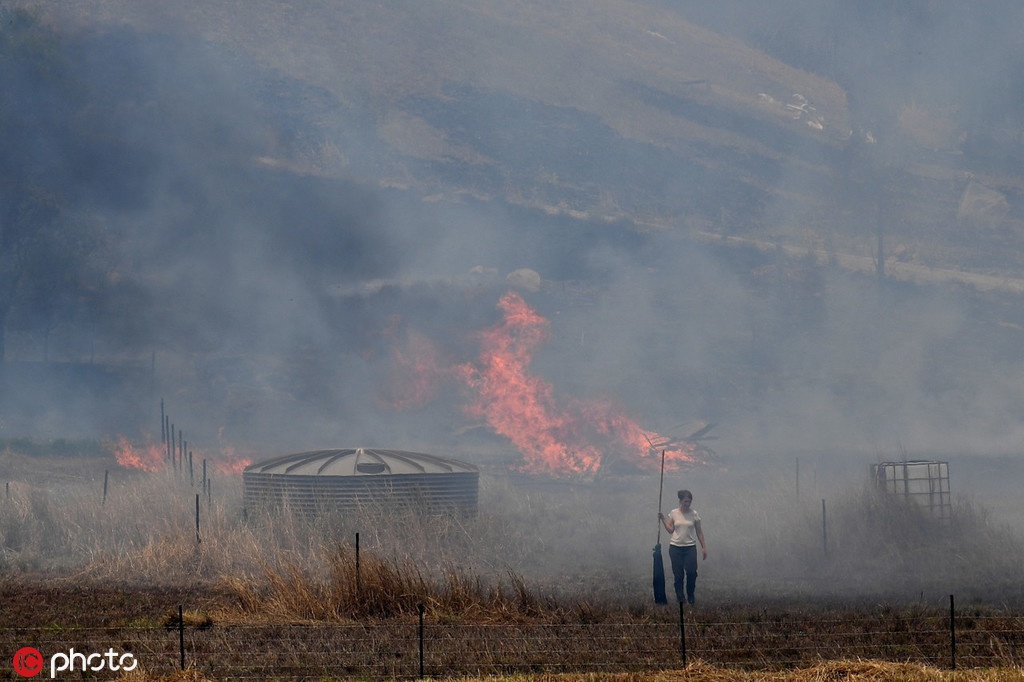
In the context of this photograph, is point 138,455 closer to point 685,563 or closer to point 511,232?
point 685,563

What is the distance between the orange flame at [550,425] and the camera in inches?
1694

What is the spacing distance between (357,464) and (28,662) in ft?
49.5

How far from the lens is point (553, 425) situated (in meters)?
44.2

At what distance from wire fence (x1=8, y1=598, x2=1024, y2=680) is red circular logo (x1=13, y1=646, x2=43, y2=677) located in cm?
3

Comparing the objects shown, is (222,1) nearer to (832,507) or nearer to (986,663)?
(832,507)

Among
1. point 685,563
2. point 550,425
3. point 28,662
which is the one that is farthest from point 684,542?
point 550,425

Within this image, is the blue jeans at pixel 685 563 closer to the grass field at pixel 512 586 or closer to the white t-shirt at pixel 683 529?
the white t-shirt at pixel 683 529

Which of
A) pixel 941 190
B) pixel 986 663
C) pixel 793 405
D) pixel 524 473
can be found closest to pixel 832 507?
pixel 986 663

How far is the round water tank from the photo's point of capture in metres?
27.0

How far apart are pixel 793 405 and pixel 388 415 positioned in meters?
19.7

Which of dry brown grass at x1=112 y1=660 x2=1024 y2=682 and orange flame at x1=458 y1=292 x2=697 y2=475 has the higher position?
orange flame at x1=458 y1=292 x2=697 y2=475

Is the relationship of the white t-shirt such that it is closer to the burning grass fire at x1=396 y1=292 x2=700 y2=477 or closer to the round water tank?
the round water tank

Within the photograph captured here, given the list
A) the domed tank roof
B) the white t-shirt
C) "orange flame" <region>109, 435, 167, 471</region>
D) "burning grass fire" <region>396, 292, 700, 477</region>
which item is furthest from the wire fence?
"orange flame" <region>109, 435, 167, 471</region>

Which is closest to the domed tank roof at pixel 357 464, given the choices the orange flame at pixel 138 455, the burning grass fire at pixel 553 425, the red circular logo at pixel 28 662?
the burning grass fire at pixel 553 425
